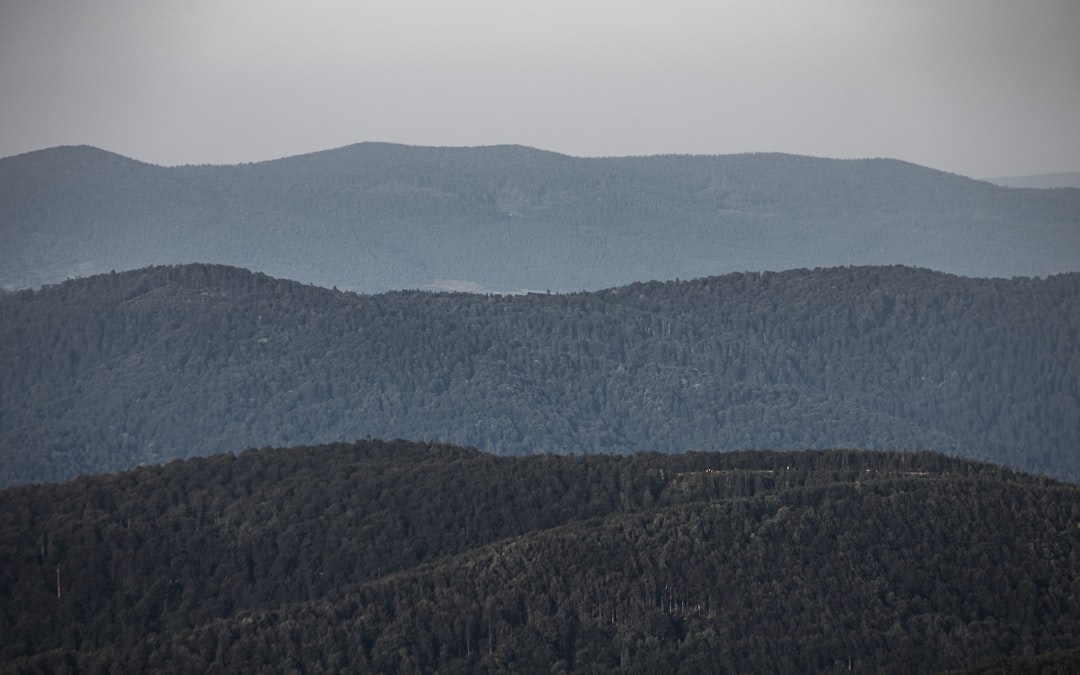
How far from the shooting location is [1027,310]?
193 m

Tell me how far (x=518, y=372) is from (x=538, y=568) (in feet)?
342

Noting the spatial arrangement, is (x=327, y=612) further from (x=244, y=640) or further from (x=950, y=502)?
(x=950, y=502)

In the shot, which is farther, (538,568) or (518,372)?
(518,372)

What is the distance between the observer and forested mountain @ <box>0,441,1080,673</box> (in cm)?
6638

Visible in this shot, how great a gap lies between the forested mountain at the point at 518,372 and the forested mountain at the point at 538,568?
67.9m

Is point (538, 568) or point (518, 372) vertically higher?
point (518, 372)

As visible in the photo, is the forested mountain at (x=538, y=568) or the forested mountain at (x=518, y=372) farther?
the forested mountain at (x=518, y=372)

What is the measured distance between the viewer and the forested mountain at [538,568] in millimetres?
66375

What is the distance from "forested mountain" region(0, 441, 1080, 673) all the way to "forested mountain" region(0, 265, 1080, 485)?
67.9m

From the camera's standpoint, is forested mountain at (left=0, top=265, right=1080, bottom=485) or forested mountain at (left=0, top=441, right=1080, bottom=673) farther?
forested mountain at (left=0, top=265, right=1080, bottom=485)

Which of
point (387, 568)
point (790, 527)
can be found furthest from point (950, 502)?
point (387, 568)

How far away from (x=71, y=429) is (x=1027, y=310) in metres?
90.5

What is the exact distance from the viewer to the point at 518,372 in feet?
574

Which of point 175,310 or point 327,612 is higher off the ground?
point 175,310
